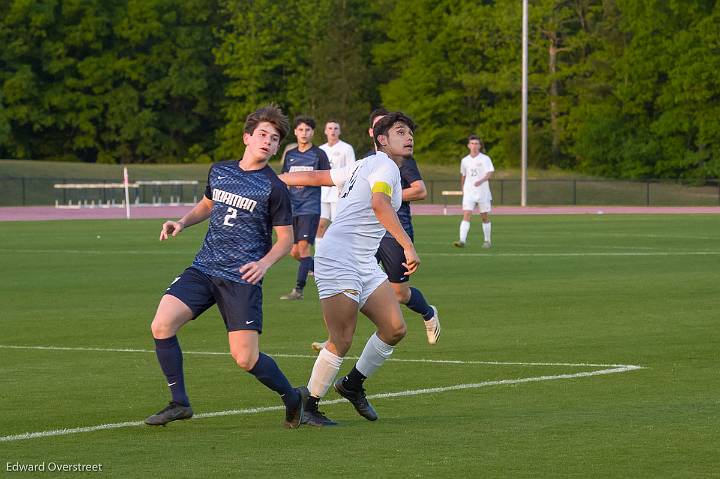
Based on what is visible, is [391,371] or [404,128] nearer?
[404,128]

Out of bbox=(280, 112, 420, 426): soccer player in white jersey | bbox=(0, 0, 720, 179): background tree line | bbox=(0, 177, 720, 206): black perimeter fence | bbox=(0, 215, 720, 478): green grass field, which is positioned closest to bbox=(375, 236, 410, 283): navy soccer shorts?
bbox=(0, 215, 720, 478): green grass field

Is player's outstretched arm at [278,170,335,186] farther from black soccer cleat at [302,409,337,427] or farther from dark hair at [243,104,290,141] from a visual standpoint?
black soccer cleat at [302,409,337,427]

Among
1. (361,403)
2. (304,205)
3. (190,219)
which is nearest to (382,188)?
(190,219)

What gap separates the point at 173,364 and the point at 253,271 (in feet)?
2.49

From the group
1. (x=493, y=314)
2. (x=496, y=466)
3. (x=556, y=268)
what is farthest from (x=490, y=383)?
(x=556, y=268)

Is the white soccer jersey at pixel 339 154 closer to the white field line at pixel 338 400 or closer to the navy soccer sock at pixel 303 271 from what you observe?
the navy soccer sock at pixel 303 271

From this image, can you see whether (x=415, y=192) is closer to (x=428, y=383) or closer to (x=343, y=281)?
(x=428, y=383)

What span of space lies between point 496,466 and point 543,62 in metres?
79.3

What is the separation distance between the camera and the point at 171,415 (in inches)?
339

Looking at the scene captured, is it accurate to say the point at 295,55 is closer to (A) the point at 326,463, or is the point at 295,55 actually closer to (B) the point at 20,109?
(B) the point at 20,109

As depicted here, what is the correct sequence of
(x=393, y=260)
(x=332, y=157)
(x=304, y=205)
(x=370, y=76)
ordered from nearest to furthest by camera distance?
(x=393, y=260), (x=304, y=205), (x=332, y=157), (x=370, y=76)

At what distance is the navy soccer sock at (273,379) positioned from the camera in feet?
28.4

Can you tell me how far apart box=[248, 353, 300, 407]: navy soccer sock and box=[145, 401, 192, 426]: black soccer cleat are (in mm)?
444

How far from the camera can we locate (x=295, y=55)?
94.3 metres
